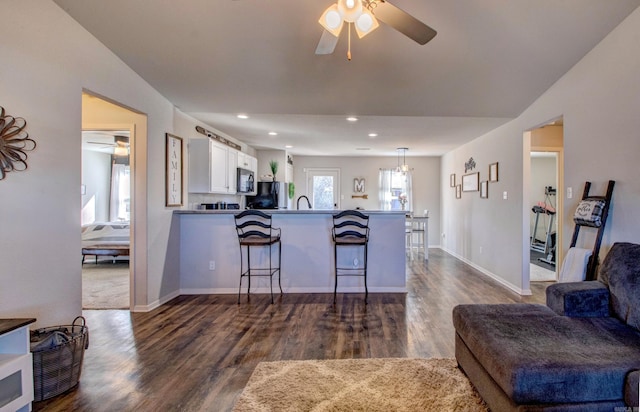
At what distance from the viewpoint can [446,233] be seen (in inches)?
290

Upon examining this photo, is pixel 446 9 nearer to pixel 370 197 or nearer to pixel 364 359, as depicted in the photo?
pixel 364 359

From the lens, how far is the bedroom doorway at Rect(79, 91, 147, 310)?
11.0 feet

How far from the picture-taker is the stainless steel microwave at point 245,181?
213 inches

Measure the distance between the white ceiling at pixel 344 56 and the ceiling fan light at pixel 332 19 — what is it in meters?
0.76

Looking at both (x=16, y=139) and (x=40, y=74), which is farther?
(x=40, y=74)

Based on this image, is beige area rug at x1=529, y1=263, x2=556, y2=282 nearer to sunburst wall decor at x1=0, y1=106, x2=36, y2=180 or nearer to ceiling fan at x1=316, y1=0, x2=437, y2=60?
ceiling fan at x1=316, y1=0, x2=437, y2=60

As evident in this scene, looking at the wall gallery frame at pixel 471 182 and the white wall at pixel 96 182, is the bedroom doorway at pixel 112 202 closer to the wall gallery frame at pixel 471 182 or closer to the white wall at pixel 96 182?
the white wall at pixel 96 182

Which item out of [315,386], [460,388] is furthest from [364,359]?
[460,388]

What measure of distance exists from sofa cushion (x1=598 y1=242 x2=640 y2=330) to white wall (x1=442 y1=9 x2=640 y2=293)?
471mm

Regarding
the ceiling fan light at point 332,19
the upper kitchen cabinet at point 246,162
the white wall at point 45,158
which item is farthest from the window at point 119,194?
the ceiling fan light at point 332,19

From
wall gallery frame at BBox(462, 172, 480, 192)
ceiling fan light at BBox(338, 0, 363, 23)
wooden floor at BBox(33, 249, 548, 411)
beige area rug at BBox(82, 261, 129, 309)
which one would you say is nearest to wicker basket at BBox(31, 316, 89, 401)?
wooden floor at BBox(33, 249, 548, 411)

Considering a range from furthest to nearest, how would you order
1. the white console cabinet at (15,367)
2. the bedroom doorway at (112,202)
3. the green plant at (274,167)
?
the green plant at (274,167) → the bedroom doorway at (112,202) → the white console cabinet at (15,367)

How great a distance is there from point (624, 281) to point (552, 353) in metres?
1.01

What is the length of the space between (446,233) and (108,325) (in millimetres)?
6805
